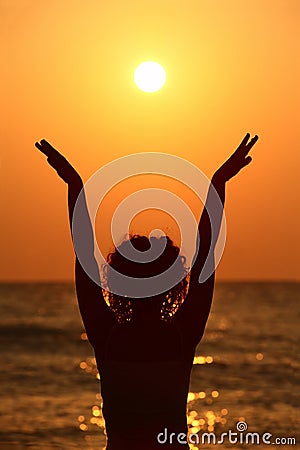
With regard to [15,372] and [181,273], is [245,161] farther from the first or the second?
[15,372]

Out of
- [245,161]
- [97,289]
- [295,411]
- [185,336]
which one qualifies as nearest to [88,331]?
[97,289]

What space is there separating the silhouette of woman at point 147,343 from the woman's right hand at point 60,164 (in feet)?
1.19

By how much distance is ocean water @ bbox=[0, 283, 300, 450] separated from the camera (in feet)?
54.1

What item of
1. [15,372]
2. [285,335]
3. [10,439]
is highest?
[285,335]

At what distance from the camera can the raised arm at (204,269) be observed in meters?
3.23

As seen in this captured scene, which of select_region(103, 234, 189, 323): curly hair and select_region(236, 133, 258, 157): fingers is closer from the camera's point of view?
select_region(103, 234, 189, 323): curly hair

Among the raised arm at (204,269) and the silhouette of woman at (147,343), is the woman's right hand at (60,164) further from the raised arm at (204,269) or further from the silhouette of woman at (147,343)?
A: the raised arm at (204,269)

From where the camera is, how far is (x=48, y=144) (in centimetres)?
342

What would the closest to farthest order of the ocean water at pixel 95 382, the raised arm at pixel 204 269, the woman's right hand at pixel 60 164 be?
the raised arm at pixel 204 269, the woman's right hand at pixel 60 164, the ocean water at pixel 95 382

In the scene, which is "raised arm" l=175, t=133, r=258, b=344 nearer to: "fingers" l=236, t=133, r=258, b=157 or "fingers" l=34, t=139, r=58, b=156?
"fingers" l=236, t=133, r=258, b=157

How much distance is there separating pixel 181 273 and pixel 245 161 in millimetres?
548

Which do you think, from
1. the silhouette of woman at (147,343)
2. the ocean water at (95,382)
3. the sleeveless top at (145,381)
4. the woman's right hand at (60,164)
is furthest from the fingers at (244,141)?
the ocean water at (95,382)

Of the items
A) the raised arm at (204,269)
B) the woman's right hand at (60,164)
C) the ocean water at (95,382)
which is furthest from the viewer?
the ocean water at (95,382)

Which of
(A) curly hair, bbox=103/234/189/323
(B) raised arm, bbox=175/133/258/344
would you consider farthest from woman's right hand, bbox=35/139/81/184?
(B) raised arm, bbox=175/133/258/344
